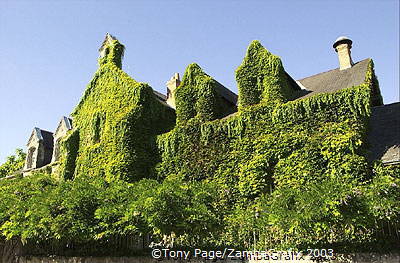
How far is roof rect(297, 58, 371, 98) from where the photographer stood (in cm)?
A: 1814

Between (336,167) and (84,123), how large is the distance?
56.8 feet

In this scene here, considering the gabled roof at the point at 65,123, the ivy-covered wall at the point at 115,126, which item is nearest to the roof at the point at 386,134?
the ivy-covered wall at the point at 115,126

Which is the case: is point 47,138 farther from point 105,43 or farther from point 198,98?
point 198,98

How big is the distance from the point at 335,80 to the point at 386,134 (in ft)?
16.4

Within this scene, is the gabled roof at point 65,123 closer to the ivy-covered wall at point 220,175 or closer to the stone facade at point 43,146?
the stone facade at point 43,146

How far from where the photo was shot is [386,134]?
643 inches

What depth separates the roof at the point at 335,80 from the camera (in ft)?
59.5

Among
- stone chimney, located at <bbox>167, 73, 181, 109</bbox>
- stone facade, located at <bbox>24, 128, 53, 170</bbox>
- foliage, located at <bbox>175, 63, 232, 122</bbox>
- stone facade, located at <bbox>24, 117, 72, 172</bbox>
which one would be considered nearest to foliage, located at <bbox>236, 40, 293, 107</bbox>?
foliage, located at <bbox>175, 63, 232, 122</bbox>

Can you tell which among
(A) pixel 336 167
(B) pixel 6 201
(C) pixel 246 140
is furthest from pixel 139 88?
(A) pixel 336 167

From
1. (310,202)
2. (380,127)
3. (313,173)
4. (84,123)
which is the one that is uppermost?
(84,123)

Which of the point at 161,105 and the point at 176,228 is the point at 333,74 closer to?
the point at 161,105

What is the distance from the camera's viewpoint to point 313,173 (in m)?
14.4

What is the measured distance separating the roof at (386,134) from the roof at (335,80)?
8.34ft

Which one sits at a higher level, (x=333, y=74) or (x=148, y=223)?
(x=333, y=74)
